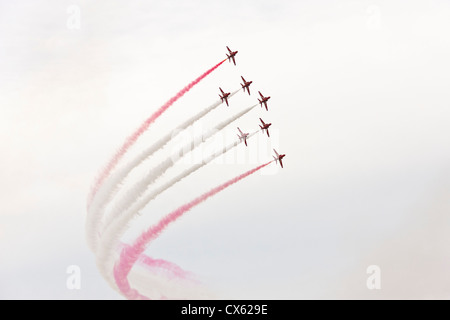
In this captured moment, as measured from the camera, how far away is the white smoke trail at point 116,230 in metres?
52.2

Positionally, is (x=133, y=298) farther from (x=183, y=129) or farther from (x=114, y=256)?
(x=183, y=129)

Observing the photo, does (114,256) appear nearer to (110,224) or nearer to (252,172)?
(110,224)

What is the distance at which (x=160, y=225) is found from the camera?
53.3 m

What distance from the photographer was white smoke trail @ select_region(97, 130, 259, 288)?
2056 inches

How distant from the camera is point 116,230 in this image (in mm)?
53812

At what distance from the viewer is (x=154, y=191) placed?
52812mm

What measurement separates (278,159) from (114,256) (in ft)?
60.5

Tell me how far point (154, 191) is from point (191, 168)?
4094mm
